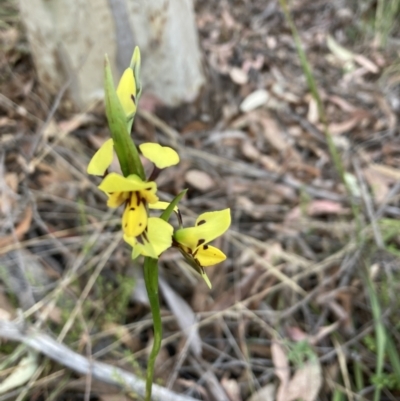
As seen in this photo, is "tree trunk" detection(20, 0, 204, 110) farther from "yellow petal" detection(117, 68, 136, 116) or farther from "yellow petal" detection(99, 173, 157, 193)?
"yellow petal" detection(99, 173, 157, 193)

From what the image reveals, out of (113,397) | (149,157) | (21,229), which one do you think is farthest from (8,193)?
(149,157)

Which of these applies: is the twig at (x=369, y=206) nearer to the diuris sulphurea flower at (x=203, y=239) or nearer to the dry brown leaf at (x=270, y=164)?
the dry brown leaf at (x=270, y=164)

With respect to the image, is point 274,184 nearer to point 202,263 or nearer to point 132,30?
point 132,30

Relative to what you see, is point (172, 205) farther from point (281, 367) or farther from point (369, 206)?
point (369, 206)

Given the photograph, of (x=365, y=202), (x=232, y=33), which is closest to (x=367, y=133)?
(x=365, y=202)

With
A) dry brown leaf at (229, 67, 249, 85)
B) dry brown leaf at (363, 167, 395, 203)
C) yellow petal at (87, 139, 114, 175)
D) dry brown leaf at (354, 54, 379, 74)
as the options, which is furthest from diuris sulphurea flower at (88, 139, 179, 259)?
dry brown leaf at (354, 54, 379, 74)
